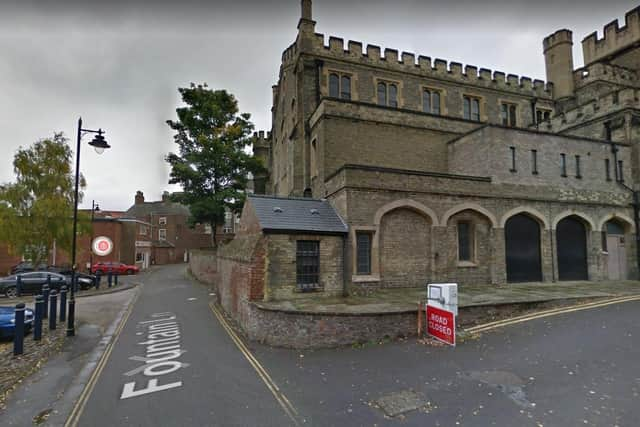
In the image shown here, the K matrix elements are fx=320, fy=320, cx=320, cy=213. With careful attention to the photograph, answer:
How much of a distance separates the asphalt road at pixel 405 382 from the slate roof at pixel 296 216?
4.21 meters

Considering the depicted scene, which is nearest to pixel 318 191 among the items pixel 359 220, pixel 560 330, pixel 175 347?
pixel 359 220

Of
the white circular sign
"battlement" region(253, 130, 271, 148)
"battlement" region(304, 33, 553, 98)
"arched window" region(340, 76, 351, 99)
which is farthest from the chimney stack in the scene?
"arched window" region(340, 76, 351, 99)

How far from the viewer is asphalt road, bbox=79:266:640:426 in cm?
527

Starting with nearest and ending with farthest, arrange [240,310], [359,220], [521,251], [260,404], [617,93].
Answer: [260,404]
[240,310]
[359,220]
[521,251]
[617,93]

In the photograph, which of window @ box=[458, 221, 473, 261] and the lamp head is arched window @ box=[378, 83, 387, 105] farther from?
the lamp head

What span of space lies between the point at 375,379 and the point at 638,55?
35.9 meters

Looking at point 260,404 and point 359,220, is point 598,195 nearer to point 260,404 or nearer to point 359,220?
point 359,220

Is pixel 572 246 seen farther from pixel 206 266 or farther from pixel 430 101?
pixel 206 266

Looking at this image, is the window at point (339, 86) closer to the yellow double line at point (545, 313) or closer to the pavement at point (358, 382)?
the yellow double line at point (545, 313)

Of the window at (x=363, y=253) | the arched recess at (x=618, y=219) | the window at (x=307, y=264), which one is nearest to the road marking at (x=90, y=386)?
the window at (x=307, y=264)

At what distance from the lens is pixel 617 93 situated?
1986 cm

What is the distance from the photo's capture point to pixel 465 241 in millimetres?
15477

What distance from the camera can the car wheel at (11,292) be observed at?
19.7 metres

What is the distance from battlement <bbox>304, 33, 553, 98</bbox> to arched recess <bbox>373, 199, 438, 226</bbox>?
12.3 m
